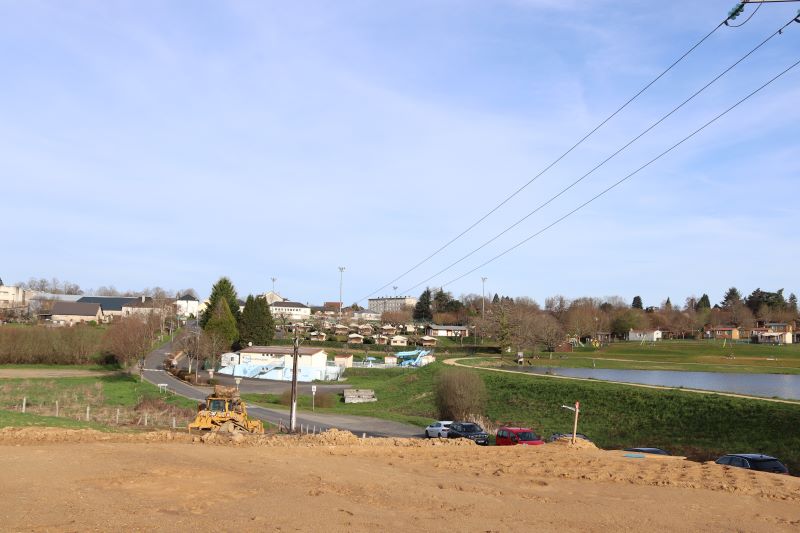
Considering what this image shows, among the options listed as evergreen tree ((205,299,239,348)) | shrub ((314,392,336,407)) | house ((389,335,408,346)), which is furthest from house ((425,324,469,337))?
shrub ((314,392,336,407))

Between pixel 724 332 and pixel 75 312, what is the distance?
160 m

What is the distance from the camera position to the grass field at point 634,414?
31594 mm

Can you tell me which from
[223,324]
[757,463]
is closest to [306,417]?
[757,463]

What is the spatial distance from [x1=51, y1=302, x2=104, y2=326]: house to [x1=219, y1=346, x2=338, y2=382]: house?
70.2m

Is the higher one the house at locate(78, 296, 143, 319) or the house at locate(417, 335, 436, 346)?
the house at locate(78, 296, 143, 319)

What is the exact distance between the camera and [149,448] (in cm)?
2211

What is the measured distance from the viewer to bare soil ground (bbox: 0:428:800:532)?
13.4m

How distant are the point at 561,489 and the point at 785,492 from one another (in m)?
5.67

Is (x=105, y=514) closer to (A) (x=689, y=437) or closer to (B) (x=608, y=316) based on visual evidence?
(A) (x=689, y=437)

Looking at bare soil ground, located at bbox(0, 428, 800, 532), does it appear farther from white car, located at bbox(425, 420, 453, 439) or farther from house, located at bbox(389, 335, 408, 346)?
house, located at bbox(389, 335, 408, 346)

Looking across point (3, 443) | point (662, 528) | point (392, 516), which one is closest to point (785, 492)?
point (662, 528)

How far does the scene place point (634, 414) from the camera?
131 feet

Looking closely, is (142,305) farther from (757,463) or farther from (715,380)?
(757,463)

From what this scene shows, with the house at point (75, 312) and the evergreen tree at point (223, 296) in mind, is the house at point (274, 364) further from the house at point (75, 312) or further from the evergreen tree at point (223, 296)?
the house at point (75, 312)
